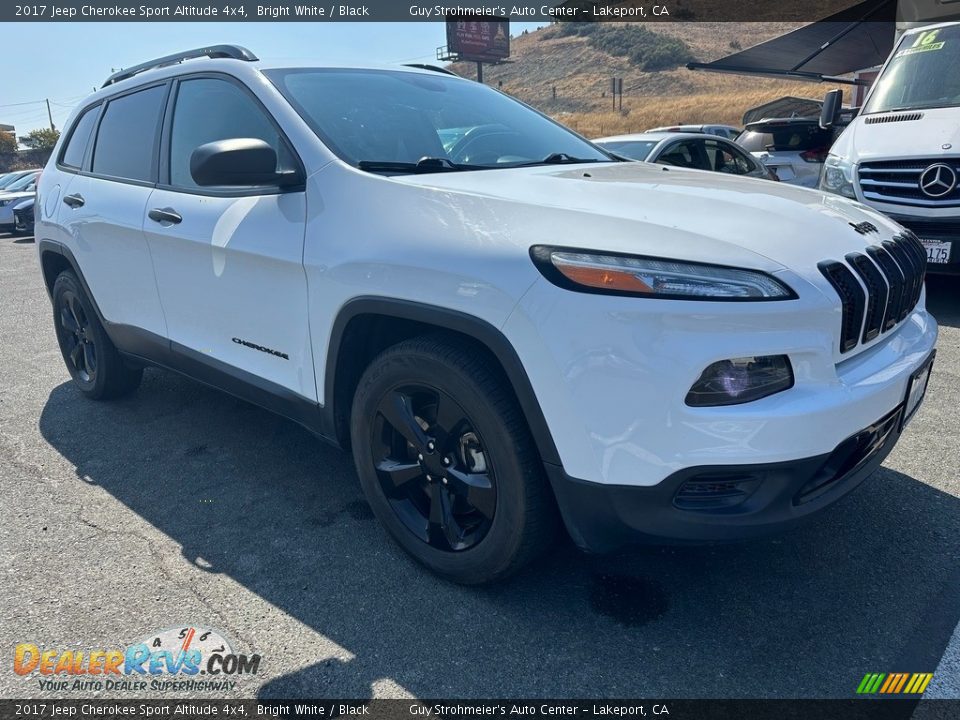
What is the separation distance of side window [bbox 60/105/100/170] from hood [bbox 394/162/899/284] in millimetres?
2671

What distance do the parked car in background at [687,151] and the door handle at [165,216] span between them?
4828 millimetres

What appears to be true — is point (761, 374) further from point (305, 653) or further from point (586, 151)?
point (586, 151)

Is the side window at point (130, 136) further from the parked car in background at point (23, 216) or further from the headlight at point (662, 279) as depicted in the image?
the parked car in background at point (23, 216)

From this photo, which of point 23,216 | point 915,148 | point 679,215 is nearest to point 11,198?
point 23,216

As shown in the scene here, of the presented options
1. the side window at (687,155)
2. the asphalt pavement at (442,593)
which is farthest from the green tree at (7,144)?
the asphalt pavement at (442,593)

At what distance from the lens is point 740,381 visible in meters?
1.77

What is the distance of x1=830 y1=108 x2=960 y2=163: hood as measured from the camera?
521 centimetres

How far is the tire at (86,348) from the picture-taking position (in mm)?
4051

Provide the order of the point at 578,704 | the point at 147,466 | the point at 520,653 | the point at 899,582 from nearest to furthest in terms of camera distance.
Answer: the point at 578,704
the point at 520,653
the point at 899,582
the point at 147,466

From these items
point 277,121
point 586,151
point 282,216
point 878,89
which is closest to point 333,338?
point 282,216

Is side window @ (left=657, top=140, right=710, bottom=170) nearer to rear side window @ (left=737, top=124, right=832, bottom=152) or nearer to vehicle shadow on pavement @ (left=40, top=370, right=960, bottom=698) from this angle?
rear side window @ (left=737, top=124, right=832, bottom=152)

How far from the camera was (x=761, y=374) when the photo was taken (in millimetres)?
1785

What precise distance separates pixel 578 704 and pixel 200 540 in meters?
1.59

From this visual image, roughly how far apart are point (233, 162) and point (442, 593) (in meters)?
1.59
